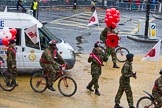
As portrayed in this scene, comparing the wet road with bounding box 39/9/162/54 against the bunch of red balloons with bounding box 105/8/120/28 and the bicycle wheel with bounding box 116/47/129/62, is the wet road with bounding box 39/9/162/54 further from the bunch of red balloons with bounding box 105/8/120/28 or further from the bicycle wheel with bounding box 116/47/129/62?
the bunch of red balloons with bounding box 105/8/120/28

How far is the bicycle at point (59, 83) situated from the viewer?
44.7ft

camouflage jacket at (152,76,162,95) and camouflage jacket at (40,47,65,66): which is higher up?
camouflage jacket at (40,47,65,66)

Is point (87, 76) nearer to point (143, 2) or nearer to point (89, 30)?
point (89, 30)

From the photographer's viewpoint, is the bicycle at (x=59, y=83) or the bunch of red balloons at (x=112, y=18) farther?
the bunch of red balloons at (x=112, y=18)

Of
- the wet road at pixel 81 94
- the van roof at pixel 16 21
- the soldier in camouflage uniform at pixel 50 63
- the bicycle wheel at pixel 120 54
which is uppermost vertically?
the van roof at pixel 16 21

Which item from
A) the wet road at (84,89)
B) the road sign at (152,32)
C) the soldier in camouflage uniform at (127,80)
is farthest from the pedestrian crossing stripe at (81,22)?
the soldier in camouflage uniform at (127,80)

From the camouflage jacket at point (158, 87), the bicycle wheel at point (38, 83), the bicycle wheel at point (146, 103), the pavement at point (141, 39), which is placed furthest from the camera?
→ the pavement at point (141, 39)

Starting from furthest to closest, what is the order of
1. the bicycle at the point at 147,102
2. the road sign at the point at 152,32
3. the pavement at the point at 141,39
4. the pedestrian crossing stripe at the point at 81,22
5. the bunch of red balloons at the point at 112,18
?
the pedestrian crossing stripe at the point at 81,22, the road sign at the point at 152,32, the pavement at the point at 141,39, the bunch of red balloons at the point at 112,18, the bicycle at the point at 147,102

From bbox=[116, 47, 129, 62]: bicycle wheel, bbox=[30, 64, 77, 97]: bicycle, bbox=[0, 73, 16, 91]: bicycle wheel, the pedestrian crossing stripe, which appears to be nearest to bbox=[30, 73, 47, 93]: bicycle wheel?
bbox=[30, 64, 77, 97]: bicycle

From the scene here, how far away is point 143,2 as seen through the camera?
46.6 m

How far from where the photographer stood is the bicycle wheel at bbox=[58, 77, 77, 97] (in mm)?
13594

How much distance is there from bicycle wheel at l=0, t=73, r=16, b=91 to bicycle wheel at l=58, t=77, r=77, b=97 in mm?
1586

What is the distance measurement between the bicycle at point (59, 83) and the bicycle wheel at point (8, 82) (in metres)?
0.65

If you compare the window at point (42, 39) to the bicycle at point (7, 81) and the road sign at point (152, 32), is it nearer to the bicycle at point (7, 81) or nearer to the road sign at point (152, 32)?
the bicycle at point (7, 81)
